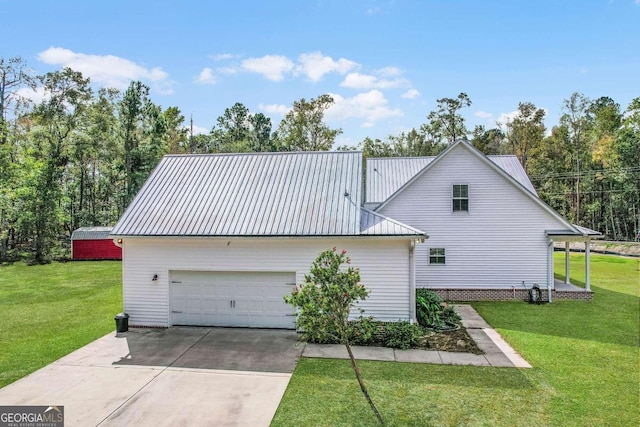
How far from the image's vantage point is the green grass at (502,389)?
704cm

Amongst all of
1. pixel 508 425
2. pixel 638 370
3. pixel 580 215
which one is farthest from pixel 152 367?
pixel 580 215

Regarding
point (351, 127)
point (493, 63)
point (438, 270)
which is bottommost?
point (438, 270)

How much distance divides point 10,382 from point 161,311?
14.7ft

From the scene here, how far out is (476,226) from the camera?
17.0m

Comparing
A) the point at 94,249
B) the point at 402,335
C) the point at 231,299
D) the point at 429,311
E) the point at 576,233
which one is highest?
the point at 576,233

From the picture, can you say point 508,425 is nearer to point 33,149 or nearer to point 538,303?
point 538,303

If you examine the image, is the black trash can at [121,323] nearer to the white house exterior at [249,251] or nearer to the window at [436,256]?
the white house exterior at [249,251]

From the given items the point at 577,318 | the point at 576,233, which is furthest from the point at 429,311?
the point at 576,233

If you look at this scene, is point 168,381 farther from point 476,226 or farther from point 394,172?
point 394,172

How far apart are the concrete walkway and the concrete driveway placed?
0.84 meters

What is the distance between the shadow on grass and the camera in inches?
469

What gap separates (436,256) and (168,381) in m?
12.2

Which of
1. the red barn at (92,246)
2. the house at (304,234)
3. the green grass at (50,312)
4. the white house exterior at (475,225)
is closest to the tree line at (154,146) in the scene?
the red barn at (92,246)

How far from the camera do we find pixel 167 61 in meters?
18.1
